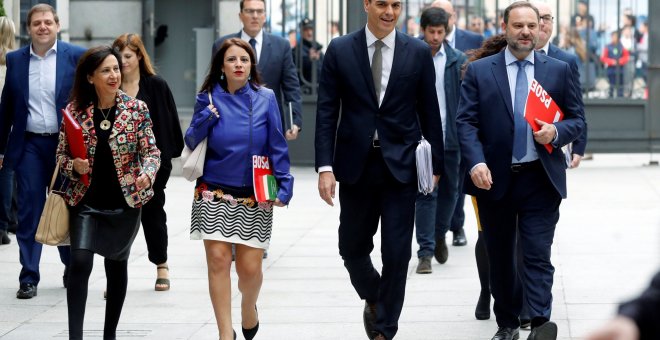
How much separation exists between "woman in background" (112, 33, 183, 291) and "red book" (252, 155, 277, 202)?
199cm

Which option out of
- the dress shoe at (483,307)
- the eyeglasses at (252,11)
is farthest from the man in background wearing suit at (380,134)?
→ the eyeglasses at (252,11)

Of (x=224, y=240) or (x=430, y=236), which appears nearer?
(x=224, y=240)

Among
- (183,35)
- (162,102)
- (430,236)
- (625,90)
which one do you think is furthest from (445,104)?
(183,35)

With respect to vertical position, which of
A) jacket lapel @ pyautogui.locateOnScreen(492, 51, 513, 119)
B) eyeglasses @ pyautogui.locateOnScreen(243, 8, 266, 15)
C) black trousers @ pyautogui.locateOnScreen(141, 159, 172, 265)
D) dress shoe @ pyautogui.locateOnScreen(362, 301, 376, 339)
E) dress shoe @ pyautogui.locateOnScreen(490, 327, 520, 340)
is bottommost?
dress shoe @ pyautogui.locateOnScreen(490, 327, 520, 340)

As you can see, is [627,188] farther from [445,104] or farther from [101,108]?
[101,108]

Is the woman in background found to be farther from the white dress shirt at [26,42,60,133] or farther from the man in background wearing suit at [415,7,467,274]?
the man in background wearing suit at [415,7,467,274]

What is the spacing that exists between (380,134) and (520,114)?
2.26 feet

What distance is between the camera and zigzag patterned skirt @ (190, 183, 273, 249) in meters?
6.27

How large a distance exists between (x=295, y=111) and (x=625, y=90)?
26.9 feet

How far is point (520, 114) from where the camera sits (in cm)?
636

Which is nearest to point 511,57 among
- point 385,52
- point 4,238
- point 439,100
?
point 385,52

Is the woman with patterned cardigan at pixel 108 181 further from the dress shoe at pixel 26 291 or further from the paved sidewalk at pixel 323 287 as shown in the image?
the dress shoe at pixel 26 291

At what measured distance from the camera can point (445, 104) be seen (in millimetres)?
9117

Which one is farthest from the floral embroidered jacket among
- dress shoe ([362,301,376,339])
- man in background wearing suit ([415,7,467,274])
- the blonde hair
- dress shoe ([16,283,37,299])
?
the blonde hair
